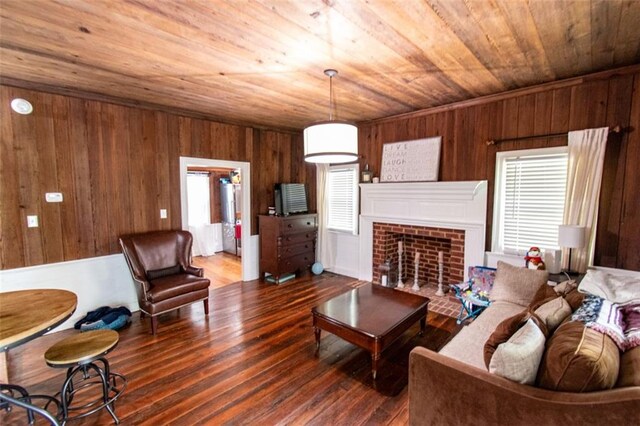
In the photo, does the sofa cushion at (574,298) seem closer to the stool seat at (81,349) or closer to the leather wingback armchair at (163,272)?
the stool seat at (81,349)

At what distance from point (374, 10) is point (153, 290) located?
3.21m

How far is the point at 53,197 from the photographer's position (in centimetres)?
305

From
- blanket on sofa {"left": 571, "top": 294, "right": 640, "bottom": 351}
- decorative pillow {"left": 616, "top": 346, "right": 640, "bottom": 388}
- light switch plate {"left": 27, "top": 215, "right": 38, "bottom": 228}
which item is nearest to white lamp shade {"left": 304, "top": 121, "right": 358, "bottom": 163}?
blanket on sofa {"left": 571, "top": 294, "right": 640, "bottom": 351}

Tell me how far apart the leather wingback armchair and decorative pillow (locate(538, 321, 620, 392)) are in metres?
3.18

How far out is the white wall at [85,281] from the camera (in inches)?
115

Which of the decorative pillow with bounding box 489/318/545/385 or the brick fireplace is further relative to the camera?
the brick fireplace

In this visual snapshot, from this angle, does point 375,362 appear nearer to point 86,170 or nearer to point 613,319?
point 613,319

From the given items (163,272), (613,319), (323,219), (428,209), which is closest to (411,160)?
(428,209)

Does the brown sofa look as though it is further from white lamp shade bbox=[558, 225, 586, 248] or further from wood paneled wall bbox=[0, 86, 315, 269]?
wood paneled wall bbox=[0, 86, 315, 269]

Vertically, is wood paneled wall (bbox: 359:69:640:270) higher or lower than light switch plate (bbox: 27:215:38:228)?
higher

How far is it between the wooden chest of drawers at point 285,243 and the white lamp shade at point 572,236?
343cm

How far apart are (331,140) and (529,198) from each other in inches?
99.1

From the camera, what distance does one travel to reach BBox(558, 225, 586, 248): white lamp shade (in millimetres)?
2625

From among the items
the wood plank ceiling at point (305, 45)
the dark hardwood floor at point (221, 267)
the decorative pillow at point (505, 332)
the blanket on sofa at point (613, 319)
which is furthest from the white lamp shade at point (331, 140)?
the dark hardwood floor at point (221, 267)
